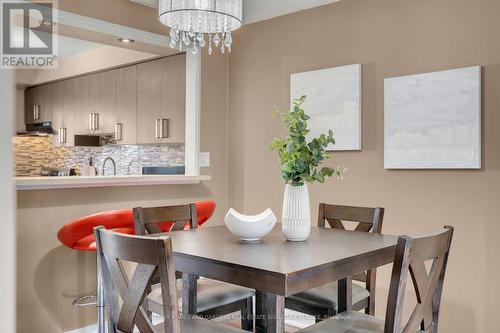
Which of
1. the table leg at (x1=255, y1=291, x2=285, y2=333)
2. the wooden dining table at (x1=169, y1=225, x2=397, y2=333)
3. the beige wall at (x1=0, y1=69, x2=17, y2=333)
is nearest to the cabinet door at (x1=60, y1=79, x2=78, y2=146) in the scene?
the beige wall at (x1=0, y1=69, x2=17, y2=333)

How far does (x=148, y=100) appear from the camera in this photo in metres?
4.59

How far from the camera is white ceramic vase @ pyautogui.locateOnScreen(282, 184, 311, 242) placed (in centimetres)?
205

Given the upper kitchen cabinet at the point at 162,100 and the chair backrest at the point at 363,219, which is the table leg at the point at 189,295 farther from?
the upper kitchen cabinet at the point at 162,100

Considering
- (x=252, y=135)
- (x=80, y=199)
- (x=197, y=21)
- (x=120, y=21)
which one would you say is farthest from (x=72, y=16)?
(x=252, y=135)

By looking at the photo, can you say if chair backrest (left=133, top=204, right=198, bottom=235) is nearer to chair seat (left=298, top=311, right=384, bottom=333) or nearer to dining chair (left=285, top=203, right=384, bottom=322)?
dining chair (left=285, top=203, right=384, bottom=322)

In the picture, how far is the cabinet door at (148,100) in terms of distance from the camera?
447 centimetres

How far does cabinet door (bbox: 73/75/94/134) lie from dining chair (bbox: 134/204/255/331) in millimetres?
3332

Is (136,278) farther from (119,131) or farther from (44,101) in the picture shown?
(44,101)

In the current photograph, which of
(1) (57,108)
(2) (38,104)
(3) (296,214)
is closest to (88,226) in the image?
(3) (296,214)

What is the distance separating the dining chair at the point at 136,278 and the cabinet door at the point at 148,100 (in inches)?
111

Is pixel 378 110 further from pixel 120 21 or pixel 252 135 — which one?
pixel 120 21

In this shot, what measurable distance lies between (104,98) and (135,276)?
4.04m

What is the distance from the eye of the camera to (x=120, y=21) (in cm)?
341

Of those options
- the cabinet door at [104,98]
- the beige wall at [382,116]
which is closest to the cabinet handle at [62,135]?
the cabinet door at [104,98]
